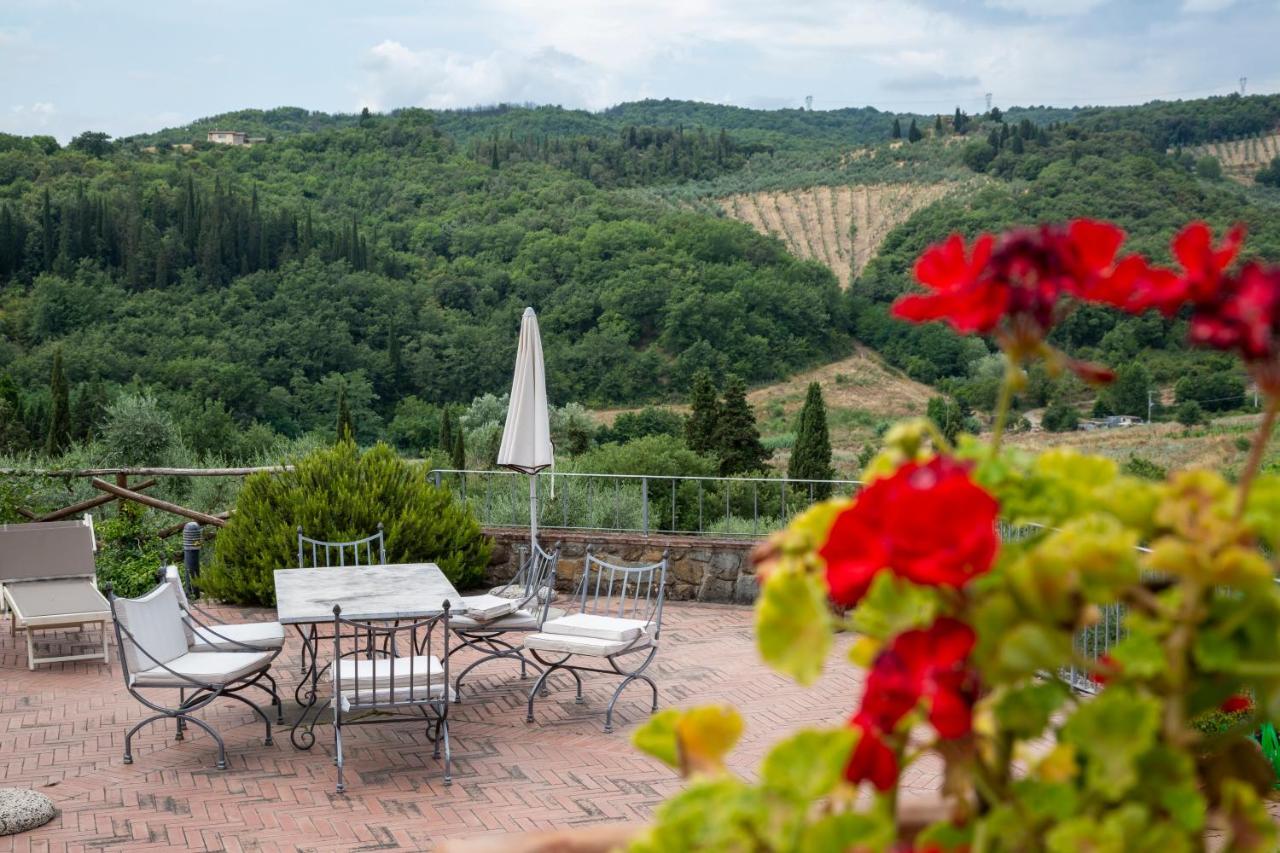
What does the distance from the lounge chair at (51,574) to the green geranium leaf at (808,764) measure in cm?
657

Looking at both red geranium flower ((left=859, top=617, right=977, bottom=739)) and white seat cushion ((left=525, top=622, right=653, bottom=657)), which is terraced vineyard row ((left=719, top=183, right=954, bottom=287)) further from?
red geranium flower ((left=859, top=617, right=977, bottom=739))

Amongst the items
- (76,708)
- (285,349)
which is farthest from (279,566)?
(285,349)

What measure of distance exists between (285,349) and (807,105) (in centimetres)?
5085

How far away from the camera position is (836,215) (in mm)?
58406

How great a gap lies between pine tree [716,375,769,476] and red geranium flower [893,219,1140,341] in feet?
73.2

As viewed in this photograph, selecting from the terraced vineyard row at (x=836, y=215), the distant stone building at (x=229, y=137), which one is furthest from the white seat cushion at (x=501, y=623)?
the distant stone building at (x=229, y=137)

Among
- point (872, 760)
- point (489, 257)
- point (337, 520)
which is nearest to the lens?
point (872, 760)

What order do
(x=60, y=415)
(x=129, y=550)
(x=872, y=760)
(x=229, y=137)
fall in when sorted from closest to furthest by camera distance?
(x=872, y=760)
(x=129, y=550)
(x=60, y=415)
(x=229, y=137)

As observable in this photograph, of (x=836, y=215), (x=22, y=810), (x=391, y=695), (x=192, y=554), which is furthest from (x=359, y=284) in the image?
(x=22, y=810)

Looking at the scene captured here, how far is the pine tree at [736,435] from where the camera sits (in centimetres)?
2342

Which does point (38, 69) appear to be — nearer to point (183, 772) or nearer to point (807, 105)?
point (183, 772)

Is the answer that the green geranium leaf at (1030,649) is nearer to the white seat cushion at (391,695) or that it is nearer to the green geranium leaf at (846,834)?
the green geranium leaf at (846,834)

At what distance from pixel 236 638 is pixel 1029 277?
5421 millimetres

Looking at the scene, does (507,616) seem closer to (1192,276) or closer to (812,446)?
(1192,276)
